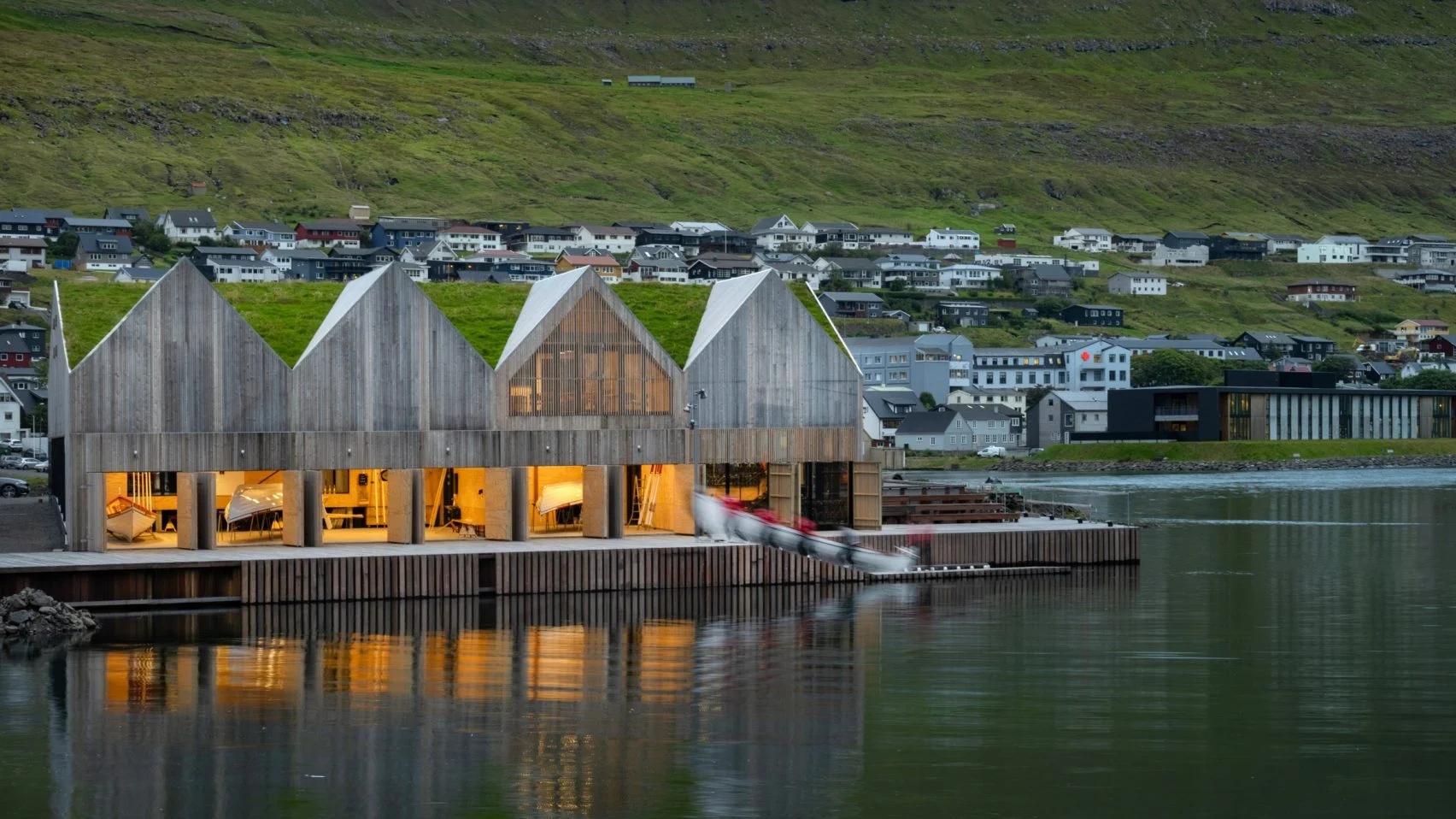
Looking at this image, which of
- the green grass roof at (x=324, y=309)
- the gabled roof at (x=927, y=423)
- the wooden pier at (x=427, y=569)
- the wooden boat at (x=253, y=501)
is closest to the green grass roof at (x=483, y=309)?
the green grass roof at (x=324, y=309)

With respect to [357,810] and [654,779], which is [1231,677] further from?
[357,810]

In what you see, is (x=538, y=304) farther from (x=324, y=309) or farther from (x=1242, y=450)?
(x=1242, y=450)

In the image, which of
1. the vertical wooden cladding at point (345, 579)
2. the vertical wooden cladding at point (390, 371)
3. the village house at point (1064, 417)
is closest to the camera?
the vertical wooden cladding at point (345, 579)

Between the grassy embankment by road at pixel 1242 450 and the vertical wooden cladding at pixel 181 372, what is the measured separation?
117 metres

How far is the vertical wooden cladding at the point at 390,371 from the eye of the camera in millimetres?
55375

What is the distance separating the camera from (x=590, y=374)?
2282 inches

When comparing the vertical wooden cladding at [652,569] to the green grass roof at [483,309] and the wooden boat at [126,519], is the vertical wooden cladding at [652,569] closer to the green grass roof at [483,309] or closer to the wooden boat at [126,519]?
the green grass roof at [483,309]

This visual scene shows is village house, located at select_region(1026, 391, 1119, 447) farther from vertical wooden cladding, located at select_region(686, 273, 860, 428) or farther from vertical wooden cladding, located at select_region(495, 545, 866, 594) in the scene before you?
vertical wooden cladding, located at select_region(495, 545, 866, 594)

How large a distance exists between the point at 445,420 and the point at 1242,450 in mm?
117016

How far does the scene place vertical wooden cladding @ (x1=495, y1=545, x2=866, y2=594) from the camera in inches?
2109

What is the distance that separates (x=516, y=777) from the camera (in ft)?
100

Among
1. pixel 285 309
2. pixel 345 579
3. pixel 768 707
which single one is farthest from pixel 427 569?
pixel 768 707

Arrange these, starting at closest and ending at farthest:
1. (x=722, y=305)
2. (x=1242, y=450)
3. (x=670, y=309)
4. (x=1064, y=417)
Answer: (x=722, y=305) → (x=670, y=309) → (x=1242, y=450) → (x=1064, y=417)

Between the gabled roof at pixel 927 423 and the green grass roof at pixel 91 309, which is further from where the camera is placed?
the gabled roof at pixel 927 423
